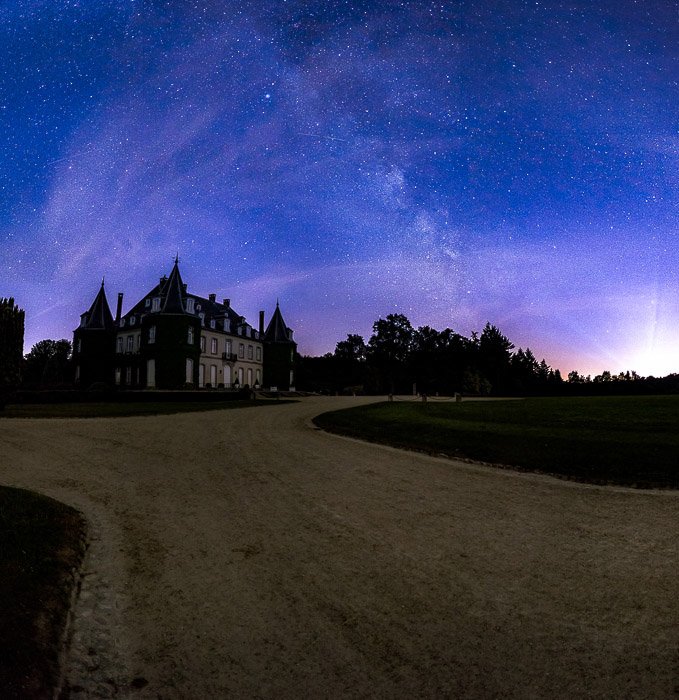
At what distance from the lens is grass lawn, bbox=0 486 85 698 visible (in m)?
2.60

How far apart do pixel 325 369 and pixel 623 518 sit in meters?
81.1

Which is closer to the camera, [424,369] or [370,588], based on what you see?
[370,588]

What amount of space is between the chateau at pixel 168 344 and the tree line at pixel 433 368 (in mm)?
17404

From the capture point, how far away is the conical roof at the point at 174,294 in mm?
47875

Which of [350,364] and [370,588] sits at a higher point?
[350,364]

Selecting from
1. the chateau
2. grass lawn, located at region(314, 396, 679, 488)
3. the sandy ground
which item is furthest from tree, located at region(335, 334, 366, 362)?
the sandy ground

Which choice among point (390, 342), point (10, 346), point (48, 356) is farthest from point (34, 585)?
point (48, 356)

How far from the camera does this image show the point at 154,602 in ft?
12.3

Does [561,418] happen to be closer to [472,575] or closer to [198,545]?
[472,575]

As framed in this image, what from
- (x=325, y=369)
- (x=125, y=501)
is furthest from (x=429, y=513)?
(x=325, y=369)

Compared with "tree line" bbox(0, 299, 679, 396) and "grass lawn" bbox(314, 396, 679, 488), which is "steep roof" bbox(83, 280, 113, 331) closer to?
"tree line" bbox(0, 299, 679, 396)

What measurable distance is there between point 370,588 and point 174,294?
4984 cm

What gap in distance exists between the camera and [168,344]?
47125 mm

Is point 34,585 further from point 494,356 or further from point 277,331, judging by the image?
point 494,356
